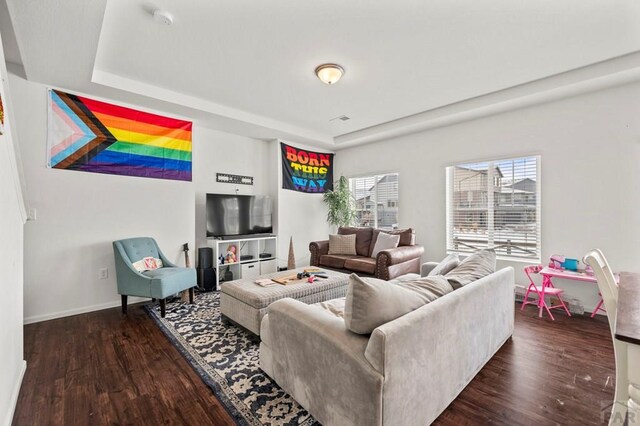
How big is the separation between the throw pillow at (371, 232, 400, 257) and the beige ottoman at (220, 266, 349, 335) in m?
→ 1.56

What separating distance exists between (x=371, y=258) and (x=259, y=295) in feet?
7.97

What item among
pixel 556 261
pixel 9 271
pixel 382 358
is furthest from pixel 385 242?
pixel 9 271

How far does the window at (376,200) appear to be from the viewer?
18.1 feet

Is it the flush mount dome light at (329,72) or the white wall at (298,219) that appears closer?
the flush mount dome light at (329,72)

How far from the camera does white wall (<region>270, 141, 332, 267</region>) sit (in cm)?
546

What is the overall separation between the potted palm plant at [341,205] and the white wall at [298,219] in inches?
11.9

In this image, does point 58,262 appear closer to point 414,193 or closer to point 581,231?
point 414,193

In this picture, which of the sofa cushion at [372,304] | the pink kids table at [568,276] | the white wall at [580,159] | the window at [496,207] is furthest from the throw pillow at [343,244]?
the sofa cushion at [372,304]

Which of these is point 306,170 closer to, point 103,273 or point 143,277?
point 143,277

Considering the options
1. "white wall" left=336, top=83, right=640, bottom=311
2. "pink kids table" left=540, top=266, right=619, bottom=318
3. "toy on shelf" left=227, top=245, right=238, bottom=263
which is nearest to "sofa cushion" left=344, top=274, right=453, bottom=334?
"pink kids table" left=540, top=266, right=619, bottom=318

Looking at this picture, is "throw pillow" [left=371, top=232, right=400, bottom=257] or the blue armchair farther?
"throw pillow" [left=371, top=232, right=400, bottom=257]

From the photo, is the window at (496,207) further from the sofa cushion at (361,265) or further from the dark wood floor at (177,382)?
the sofa cushion at (361,265)

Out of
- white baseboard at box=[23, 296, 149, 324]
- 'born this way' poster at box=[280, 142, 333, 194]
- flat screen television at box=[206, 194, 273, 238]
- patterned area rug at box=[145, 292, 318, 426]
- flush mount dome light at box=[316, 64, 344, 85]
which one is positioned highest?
flush mount dome light at box=[316, 64, 344, 85]

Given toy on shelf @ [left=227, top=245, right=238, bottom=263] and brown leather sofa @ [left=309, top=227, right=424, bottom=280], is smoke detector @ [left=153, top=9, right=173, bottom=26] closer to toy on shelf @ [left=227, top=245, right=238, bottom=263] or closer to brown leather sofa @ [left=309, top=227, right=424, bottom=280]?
toy on shelf @ [left=227, top=245, right=238, bottom=263]
